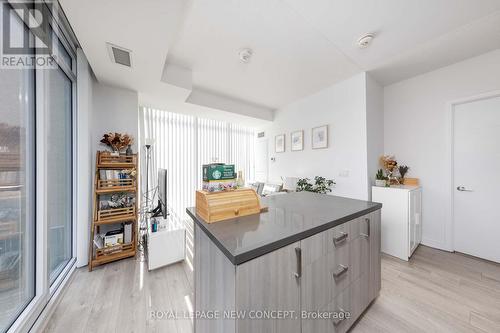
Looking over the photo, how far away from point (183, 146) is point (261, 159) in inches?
81.3

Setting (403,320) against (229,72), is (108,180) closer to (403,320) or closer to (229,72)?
(229,72)

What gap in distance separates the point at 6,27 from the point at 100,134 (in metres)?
1.49

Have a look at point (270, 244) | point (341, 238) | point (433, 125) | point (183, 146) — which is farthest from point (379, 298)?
point (183, 146)

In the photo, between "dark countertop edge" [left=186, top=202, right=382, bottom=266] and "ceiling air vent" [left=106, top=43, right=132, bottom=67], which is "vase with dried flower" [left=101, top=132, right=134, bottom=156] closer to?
"ceiling air vent" [left=106, top=43, right=132, bottom=67]

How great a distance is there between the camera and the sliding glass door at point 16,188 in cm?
111

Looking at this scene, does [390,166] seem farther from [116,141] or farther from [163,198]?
[116,141]

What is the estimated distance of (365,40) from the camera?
1944 mm

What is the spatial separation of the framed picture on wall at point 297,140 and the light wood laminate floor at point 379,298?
2325 millimetres

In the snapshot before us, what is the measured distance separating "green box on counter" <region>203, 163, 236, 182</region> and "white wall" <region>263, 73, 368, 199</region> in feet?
7.71

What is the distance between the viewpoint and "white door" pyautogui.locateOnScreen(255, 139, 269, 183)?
15.7 feet

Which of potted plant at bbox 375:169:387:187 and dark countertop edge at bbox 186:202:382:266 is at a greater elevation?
potted plant at bbox 375:169:387:187

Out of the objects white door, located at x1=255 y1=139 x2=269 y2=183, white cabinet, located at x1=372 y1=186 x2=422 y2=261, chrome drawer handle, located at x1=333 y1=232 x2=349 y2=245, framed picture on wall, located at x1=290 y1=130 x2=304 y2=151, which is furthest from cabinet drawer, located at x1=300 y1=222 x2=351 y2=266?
white door, located at x1=255 y1=139 x2=269 y2=183

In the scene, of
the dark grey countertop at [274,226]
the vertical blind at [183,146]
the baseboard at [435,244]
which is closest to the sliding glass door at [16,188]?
the dark grey countertop at [274,226]

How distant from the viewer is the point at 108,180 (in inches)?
86.4
